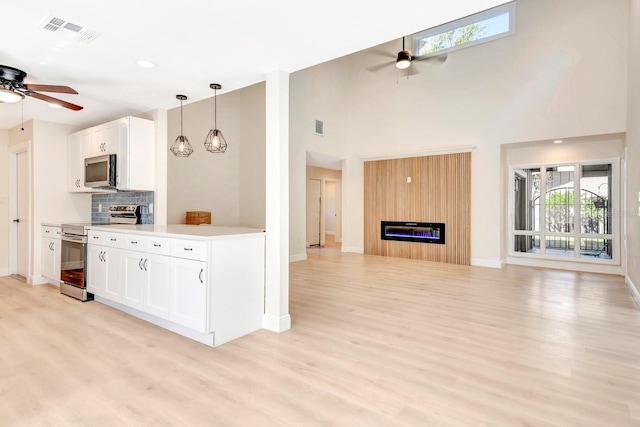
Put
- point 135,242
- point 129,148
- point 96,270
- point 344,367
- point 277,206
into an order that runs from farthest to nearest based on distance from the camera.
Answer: point 129,148 < point 96,270 < point 135,242 < point 277,206 < point 344,367

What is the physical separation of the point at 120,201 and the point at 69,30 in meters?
3.13

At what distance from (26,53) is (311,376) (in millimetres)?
3522

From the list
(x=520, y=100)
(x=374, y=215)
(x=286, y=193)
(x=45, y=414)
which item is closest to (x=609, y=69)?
(x=520, y=100)

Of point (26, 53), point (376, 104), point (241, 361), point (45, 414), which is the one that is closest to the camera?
point (45, 414)

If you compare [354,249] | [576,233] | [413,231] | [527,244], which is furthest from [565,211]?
[354,249]

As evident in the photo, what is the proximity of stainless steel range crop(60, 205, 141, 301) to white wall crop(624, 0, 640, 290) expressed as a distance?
654 centimetres

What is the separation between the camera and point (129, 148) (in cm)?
439

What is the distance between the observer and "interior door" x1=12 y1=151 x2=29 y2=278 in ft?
17.3

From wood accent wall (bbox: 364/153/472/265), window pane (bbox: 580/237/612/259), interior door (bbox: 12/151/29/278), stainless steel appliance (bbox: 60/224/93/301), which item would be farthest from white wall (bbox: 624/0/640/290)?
interior door (bbox: 12/151/29/278)

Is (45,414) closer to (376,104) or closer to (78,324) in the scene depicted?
(78,324)

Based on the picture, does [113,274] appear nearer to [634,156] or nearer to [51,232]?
[51,232]

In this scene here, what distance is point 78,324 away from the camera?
11.0 feet

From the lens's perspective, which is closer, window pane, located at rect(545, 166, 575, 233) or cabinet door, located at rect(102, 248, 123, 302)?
cabinet door, located at rect(102, 248, 123, 302)

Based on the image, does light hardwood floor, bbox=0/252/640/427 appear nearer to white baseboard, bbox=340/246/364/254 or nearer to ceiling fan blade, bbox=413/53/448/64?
white baseboard, bbox=340/246/364/254
